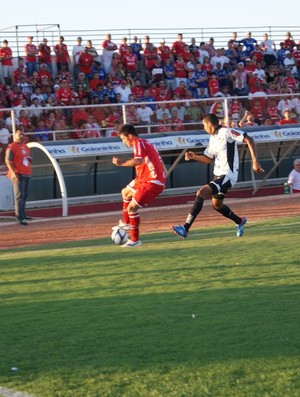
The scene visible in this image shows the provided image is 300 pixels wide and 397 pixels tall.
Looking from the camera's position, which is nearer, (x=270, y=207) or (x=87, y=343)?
(x=87, y=343)

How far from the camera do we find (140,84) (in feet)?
85.1

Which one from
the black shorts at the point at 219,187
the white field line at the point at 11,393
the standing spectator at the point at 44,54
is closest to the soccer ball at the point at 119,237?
the black shorts at the point at 219,187

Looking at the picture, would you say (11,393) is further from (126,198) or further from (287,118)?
(287,118)

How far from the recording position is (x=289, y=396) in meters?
6.03

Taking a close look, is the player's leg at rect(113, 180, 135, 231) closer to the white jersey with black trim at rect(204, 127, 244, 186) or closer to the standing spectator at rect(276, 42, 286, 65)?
the white jersey with black trim at rect(204, 127, 244, 186)

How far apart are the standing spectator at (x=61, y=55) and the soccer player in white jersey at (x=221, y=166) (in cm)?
1270

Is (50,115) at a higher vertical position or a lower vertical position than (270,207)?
higher

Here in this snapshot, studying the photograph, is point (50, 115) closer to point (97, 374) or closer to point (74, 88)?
point (74, 88)

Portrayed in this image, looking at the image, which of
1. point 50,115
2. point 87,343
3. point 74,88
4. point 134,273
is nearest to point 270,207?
point 50,115

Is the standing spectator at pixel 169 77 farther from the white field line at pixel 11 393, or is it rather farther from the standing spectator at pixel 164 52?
the white field line at pixel 11 393

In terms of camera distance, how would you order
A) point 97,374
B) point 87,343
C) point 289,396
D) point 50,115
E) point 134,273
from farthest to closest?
point 50,115, point 134,273, point 87,343, point 97,374, point 289,396

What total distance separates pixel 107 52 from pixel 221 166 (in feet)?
45.2

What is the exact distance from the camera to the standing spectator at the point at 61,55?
25.9 m

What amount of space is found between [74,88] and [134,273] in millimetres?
14506
